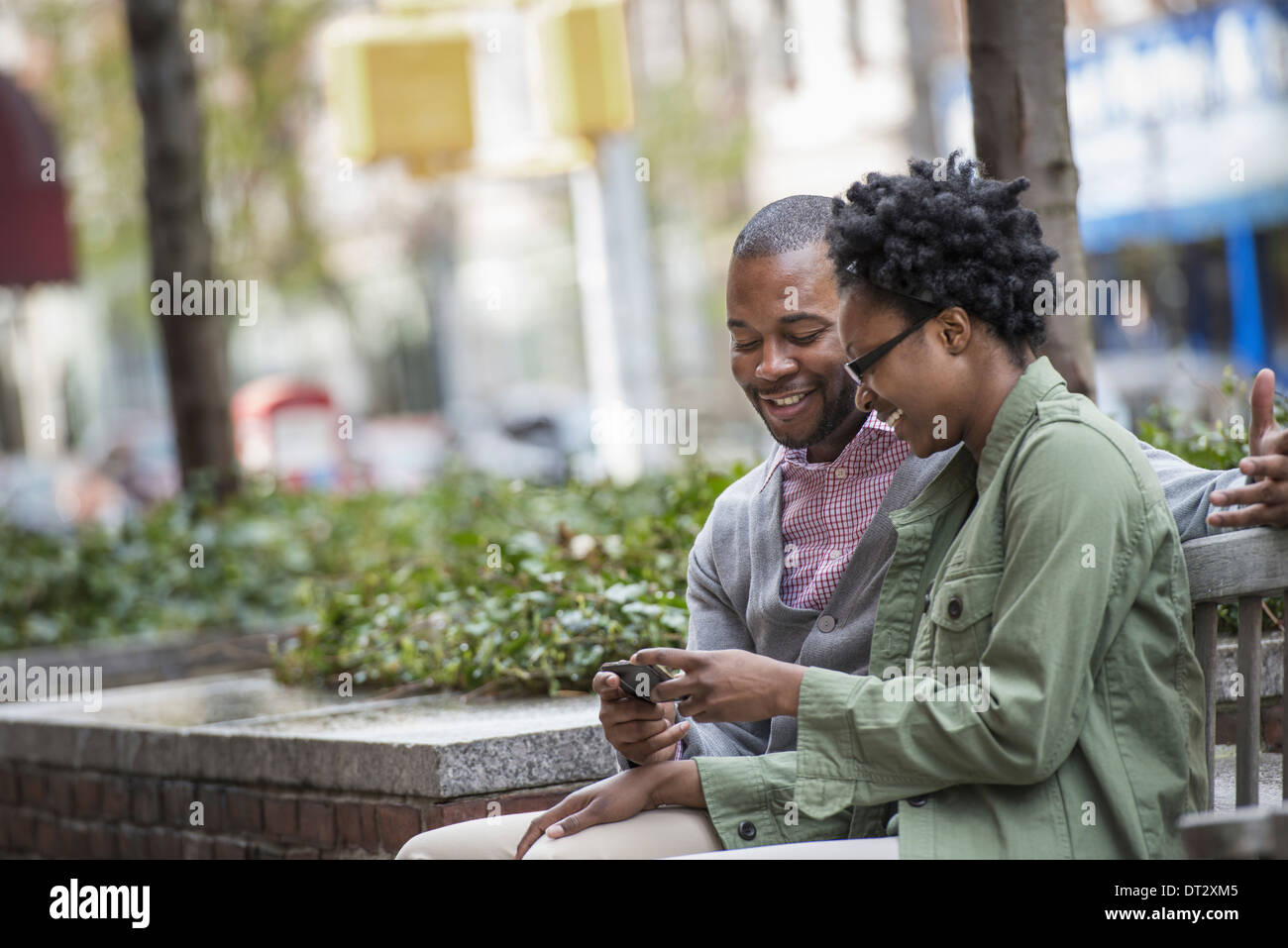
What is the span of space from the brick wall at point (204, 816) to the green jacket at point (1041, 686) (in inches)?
56.9

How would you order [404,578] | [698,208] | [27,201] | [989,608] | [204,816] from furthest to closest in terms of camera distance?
[698,208] < [27,201] < [404,578] < [204,816] < [989,608]

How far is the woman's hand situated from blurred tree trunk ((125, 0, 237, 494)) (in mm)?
7066

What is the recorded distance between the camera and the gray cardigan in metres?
2.94

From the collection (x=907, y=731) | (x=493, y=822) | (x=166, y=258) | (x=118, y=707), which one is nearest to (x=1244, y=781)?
(x=907, y=731)

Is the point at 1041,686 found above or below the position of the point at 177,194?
below

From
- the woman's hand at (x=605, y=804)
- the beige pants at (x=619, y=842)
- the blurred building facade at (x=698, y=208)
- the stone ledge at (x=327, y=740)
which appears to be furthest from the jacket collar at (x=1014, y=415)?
the blurred building facade at (x=698, y=208)

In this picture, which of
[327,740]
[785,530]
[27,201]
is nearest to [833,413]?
[785,530]

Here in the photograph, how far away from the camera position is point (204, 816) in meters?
4.63

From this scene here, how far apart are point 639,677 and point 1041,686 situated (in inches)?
28.4

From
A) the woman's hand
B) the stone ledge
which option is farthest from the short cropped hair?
the stone ledge

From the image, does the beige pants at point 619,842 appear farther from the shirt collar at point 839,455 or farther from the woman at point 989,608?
the shirt collar at point 839,455

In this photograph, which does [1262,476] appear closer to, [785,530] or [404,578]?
[785,530]

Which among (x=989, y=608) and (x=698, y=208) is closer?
(x=989, y=608)

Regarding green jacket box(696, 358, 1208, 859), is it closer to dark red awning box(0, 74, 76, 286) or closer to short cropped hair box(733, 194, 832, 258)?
short cropped hair box(733, 194, 832, 258)
